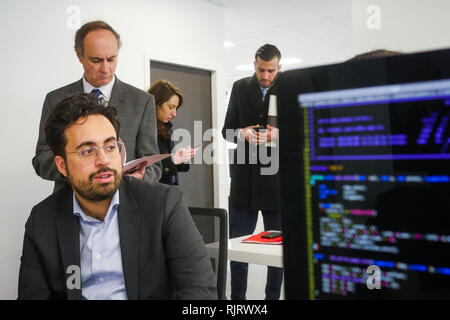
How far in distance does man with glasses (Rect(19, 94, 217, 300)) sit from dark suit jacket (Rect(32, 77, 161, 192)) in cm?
61

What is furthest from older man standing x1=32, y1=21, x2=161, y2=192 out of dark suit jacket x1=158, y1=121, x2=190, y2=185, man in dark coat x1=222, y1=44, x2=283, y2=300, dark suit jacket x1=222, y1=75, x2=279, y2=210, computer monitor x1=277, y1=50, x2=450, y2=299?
computer monitor x1=277, y1=50, x2=450, y2=299

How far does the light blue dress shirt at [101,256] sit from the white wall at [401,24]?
2373 mm

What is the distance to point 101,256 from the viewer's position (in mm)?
1138

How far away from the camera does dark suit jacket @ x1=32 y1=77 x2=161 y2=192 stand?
1.84 metres

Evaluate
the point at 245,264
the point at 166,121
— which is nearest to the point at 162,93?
the point at 166,121

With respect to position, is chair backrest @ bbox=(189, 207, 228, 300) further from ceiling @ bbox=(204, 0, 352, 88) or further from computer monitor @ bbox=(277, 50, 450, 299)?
ceiling @ bbox=(204, 0, 352, 88)

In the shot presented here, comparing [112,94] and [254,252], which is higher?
[112,94]

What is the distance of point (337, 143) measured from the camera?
496mm

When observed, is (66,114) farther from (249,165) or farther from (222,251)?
(249,165)

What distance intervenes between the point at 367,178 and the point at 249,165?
2.39m
